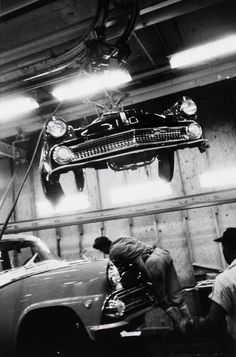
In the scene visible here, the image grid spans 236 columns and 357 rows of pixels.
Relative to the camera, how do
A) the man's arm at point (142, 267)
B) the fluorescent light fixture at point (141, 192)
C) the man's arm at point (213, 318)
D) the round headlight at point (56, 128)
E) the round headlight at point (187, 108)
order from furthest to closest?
the fluorescent light fixture at point (141, 192), the man's arm at point (142, 267), the round headlight at point (187, 108), the round headlight at point (56, 128), the man's arm at point (213, 318)

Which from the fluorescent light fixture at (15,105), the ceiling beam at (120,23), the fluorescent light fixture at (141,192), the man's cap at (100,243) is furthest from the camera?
the fluorescent light fixture at (141,192)

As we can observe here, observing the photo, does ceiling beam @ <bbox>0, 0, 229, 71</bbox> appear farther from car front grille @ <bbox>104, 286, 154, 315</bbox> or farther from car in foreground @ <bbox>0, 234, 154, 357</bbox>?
car front grille @ <bbox>104, 286, 154, 315</bbox>

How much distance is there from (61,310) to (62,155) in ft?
5.99

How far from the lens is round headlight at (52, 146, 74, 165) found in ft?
13.3

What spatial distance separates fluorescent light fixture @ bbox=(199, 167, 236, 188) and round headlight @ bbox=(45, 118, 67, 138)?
4170mm

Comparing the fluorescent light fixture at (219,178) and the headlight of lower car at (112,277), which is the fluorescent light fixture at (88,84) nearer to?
the fluorescent light fixture at (219,178)

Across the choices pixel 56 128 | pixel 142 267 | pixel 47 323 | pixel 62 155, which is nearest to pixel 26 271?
pixel 47 323

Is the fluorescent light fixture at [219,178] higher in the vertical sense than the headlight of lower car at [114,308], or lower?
higher

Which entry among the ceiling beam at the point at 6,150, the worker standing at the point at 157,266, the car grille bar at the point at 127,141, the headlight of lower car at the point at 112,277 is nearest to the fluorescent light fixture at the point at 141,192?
the worker standing at the point at 157,266

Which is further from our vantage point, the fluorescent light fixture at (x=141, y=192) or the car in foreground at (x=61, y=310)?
the fluorescent light fixture at (x=141, y=192)

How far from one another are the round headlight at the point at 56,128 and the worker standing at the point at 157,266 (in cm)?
203

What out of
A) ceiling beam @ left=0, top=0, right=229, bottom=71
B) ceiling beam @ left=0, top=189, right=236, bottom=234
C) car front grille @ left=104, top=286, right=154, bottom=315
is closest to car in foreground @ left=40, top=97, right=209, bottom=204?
ceiling beam @ left=0, top=0, right=229, bottom=71

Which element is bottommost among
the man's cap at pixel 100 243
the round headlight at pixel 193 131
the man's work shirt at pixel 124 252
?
the man's work shirt at pixel 124 252

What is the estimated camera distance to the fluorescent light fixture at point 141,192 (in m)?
7.55
